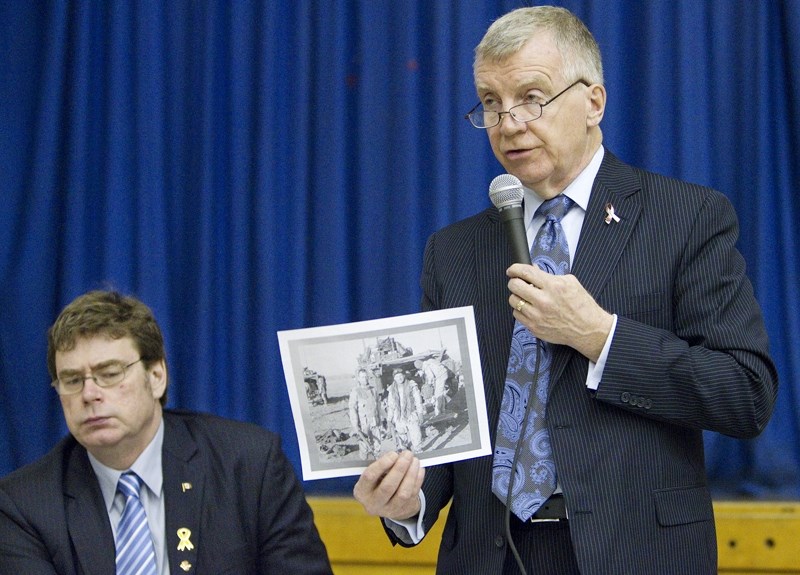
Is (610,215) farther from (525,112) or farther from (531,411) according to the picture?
(531,411)

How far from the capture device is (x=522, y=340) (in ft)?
6.55

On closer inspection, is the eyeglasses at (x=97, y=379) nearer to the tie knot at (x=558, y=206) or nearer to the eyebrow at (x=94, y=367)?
the eyebrow at (x=94, y=367)

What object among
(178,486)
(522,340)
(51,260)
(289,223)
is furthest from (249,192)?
(522,340)

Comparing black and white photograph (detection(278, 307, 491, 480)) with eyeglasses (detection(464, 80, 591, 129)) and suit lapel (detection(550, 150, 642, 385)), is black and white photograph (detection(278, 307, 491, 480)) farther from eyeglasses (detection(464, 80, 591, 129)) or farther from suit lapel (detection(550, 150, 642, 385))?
eyeglasses (detection(464, 80, 591, 129))

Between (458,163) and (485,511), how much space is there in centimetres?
172

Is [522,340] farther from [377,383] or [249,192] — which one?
[249,192]

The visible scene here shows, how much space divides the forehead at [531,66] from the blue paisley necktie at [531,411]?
24 cm

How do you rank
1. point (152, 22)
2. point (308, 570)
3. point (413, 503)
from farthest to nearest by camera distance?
point (152, 22)
point (308, 570)
point (413, 503)

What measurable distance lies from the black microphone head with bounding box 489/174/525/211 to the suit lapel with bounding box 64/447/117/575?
1345 mm

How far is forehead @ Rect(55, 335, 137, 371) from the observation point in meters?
2.62

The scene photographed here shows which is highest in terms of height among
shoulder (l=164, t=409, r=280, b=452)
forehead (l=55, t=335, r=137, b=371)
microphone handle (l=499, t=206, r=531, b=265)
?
microphone handle (l=499, t=206, r=531, b=265)

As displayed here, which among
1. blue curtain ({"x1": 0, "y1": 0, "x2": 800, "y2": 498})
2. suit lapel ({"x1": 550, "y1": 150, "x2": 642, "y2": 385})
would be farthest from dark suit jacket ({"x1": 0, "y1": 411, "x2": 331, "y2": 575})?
suit lapel ({"x1": 550, "y1": 150, "x2": 642, "y2": 385})

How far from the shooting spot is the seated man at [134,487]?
252 cm

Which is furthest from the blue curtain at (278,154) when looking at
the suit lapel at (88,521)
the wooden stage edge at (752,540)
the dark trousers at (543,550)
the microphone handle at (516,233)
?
the microphone handle at (516,233)
